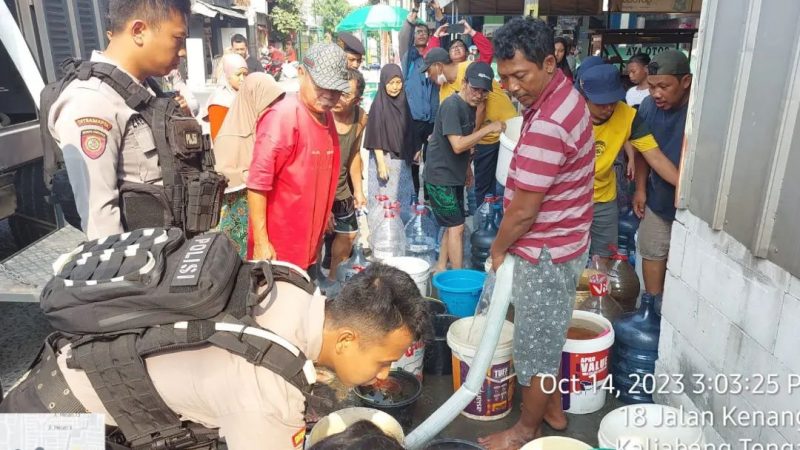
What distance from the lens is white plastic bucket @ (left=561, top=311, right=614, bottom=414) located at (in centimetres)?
301

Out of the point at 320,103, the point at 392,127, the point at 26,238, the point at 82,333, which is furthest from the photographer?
the point at 392,127

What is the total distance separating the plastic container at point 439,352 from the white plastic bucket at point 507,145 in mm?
1455

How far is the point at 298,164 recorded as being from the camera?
9.93 ft

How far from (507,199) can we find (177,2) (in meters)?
1.72

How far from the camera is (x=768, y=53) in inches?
83.3

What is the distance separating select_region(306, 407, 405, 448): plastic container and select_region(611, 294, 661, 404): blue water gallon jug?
1.61 meters

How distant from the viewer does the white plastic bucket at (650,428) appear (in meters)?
2.44

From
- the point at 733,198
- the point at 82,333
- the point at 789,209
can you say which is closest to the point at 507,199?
the point at 733,198

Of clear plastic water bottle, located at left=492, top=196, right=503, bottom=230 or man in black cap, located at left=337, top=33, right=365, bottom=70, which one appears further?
man in black cap, located at left=337, top=33, right=365, bottom=70

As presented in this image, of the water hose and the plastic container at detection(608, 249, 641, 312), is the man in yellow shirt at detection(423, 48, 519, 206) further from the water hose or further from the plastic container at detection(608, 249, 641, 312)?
the water hose

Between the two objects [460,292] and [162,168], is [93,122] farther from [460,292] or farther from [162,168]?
[460,292]

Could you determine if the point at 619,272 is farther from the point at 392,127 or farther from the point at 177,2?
the point at 177,2

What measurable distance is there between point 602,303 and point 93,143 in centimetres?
311

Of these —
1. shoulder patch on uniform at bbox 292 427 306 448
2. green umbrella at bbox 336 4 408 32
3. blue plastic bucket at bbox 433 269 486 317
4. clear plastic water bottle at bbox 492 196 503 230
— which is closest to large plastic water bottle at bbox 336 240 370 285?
blue plastic bucket at bbox 433 269 486 317
